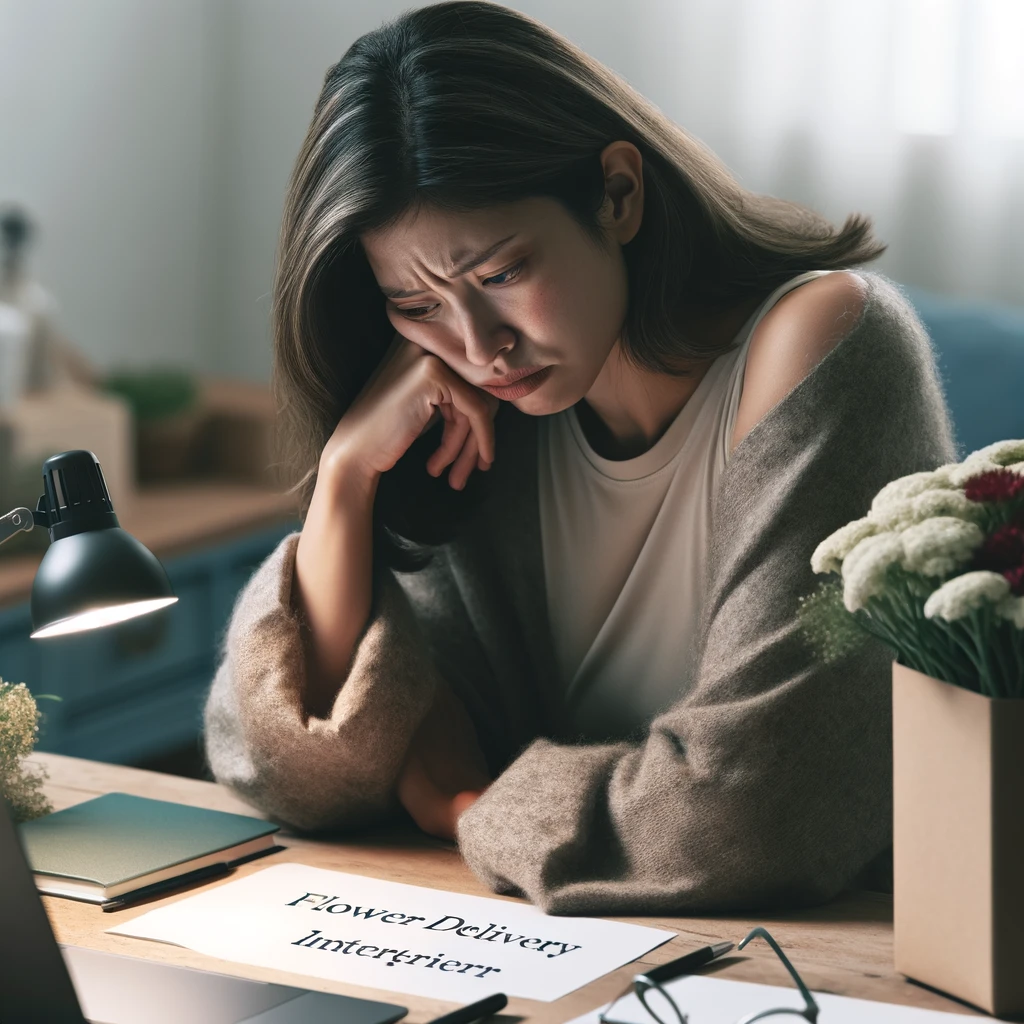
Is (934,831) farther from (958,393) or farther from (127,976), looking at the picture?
(958,393)

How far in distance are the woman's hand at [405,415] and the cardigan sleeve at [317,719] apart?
12cm

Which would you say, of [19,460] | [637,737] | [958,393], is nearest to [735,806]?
[637,737]

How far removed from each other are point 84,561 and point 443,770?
1.35ft

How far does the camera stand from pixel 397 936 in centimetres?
Answer: 94

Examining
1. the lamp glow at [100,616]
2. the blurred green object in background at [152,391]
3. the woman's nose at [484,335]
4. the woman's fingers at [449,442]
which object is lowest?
the blurred green object in background at [152,391]

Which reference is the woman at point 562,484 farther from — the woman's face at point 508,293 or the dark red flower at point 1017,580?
the dark red flower at point 1017,580

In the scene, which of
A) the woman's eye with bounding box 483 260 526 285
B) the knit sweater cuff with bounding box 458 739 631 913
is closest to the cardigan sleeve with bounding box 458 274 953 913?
the knit sweater cuff with bounding box 458 739 631 913

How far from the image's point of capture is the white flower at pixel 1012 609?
0.71 metres

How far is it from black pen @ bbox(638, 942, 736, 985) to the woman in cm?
10

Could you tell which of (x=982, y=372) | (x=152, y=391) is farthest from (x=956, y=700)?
(x=152, y=391)

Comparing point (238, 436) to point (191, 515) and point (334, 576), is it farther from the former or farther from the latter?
point (334, 576)

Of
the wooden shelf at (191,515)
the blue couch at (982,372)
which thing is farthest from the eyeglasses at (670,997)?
the wooden shelf at (191,515)

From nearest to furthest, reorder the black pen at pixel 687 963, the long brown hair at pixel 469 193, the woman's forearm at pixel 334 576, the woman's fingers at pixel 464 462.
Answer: the black pen at pixel 687 963
the long brown hair at pixel 469 193
the woman's forearm at pixel 334 576
the woman's fingers at pixel 464 462

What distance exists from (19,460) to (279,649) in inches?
61.6
